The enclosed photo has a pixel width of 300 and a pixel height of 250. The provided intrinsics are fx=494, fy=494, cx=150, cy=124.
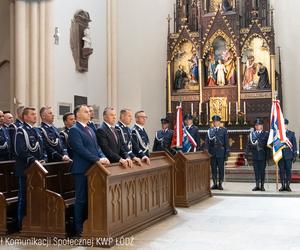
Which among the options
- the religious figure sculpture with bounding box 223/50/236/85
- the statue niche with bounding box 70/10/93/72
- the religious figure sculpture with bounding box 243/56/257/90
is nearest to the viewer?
the statue niche with bounding box 70/10/93/72

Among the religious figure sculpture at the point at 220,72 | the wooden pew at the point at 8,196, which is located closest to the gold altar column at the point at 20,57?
the wooden pew at the point at 8,196

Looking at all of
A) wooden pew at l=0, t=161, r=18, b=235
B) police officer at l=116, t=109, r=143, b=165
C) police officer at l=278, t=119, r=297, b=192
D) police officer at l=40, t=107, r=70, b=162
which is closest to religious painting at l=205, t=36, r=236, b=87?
police officer at l=278, t=119, r=297, b=192

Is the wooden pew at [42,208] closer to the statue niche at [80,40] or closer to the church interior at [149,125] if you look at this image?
the church interior at [149,125]

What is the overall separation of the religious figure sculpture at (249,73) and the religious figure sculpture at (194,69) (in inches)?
59.9

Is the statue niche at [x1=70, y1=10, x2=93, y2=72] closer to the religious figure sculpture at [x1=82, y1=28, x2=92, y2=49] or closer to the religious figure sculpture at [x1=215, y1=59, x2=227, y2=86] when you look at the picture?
the religious figure sculpture at [x1=82, y1=28, x2=92, y2=49]

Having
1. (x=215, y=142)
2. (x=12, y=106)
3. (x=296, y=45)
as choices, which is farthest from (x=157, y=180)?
(x=296, y=45)

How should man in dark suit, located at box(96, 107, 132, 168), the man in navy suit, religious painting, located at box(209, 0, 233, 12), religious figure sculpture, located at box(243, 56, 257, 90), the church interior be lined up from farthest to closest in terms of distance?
religious painting, located at box(209, 0, 233, 12), religious figure sculpture, located at box(243, 56, 257, 90), man in dark suit, located at box(96, 107, 132, 168), the church interior, the man in navy suit

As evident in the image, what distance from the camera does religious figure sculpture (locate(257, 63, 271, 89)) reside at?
14938mm

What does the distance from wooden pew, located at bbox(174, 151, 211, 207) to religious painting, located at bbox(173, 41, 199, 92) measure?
5.73m

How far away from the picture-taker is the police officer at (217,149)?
36.7 ft

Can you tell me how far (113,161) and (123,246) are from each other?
1.23 metres

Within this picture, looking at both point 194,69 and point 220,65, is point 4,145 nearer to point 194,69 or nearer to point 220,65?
point 194,69

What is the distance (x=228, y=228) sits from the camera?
22.0 ft

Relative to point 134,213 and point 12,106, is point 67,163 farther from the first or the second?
point 12,106
